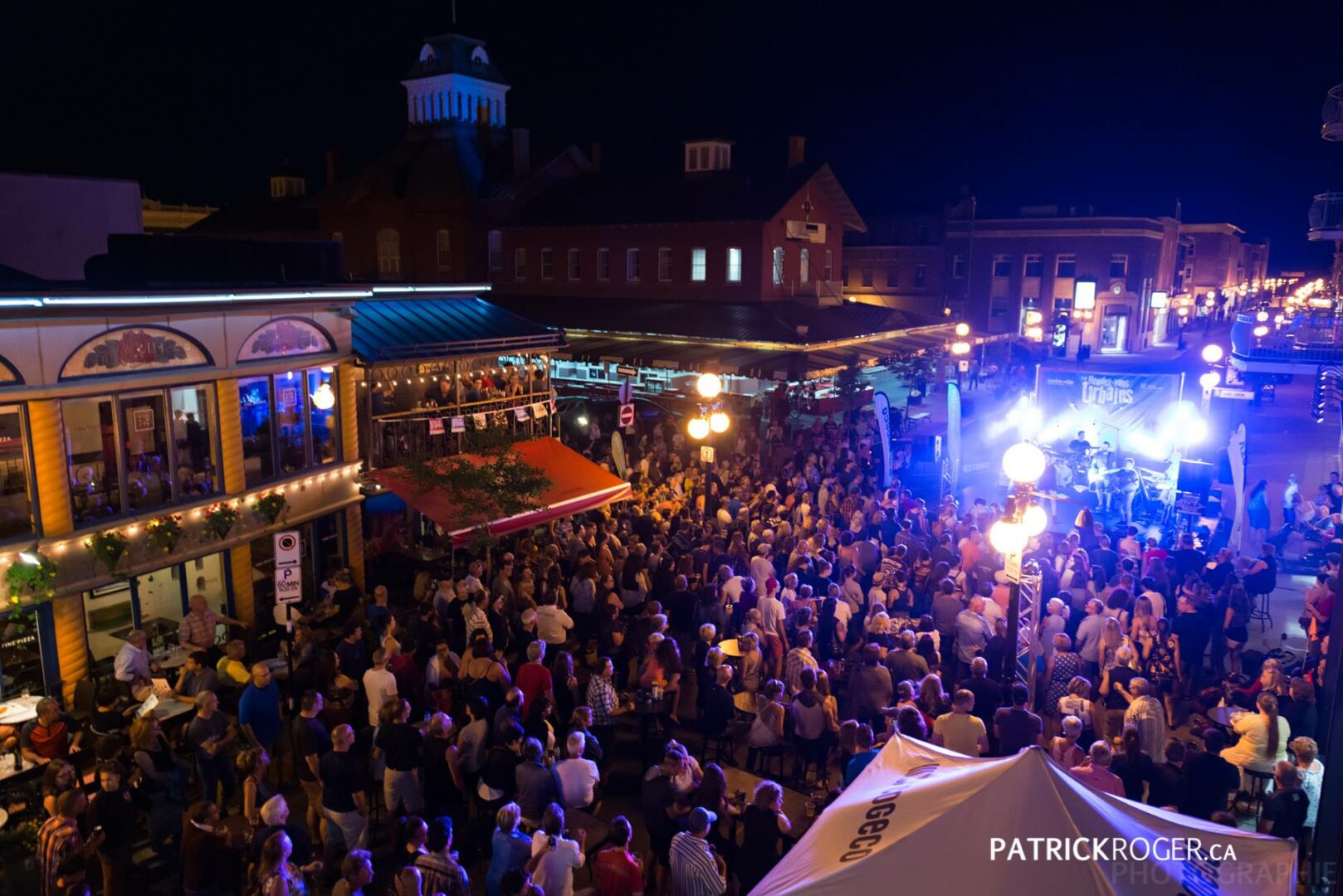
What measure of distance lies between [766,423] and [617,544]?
11.8 m

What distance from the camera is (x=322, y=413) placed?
582 inches

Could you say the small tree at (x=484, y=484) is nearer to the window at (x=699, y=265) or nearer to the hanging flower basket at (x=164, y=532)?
the hanging flower basket at (x=164, y=532)

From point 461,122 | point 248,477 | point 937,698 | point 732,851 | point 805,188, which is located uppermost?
point 461,122

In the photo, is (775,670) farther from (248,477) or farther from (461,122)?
(461,122)

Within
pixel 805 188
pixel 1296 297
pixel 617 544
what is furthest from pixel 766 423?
pixel 1296 297

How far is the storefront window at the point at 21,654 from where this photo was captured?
10.3 metres

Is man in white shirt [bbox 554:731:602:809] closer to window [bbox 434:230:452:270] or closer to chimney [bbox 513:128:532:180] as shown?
chimney [bbox 513:128:532:180]

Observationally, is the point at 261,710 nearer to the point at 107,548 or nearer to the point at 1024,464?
the point at 107,548

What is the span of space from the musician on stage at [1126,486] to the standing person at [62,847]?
1691 cm

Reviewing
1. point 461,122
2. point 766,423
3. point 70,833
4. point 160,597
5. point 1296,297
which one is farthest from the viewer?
point 1296,297

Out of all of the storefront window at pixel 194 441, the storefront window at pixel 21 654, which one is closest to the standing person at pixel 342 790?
the storefront window at pixel 21 654

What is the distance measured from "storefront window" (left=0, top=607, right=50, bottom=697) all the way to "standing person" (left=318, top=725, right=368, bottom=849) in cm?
539

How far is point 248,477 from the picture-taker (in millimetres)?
13406
